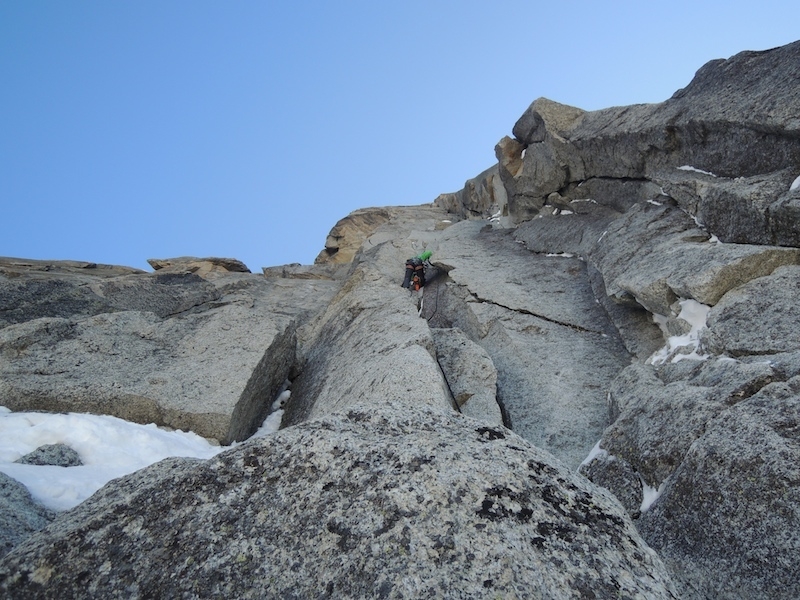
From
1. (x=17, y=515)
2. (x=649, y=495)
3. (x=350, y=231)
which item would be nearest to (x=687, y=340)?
(x=649, y=495)

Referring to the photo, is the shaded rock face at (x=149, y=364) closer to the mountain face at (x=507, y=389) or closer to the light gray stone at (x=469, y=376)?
the mountain face at (x=507, y=389)

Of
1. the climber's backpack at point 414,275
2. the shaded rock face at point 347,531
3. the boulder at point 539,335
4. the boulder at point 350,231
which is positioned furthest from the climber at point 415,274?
the boulder at point 350,231

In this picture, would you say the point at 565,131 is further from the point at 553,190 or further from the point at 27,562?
the point at 27,562

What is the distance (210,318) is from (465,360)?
673 centimetres

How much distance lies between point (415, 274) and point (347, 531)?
66.1 feet

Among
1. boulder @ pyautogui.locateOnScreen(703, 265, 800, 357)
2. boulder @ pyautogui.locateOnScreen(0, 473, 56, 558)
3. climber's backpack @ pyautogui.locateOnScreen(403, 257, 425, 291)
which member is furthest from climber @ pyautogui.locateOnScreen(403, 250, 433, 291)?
boulder @ pyautogui.locateOnScreen(0, 473, 56, 558)

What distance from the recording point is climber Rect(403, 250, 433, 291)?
78.4 feet

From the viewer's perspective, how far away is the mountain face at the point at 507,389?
13.5ft

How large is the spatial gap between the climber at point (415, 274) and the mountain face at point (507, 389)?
403 mm

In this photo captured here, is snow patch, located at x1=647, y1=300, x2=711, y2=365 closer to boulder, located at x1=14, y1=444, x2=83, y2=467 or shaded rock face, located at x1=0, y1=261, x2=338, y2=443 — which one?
shaded rock face, located at x1=0, y1=261, x2=338, y2=443

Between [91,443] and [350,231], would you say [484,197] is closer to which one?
[350,231]

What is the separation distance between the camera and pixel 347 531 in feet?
14.0

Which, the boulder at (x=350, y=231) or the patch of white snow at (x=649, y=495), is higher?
the boulder at (x=350, y=231)

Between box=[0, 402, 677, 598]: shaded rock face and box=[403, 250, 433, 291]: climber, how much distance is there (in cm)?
1880
